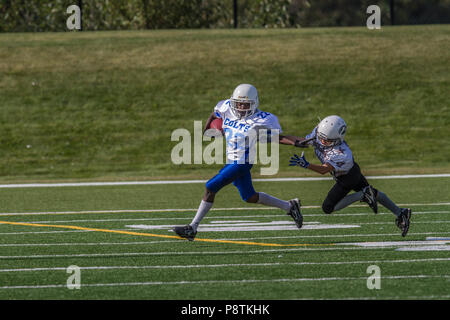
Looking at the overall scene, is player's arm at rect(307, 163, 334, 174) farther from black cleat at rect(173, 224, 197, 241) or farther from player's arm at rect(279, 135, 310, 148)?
black cleat at rect(173, 224, 197, 241)

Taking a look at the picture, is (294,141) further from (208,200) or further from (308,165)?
(208,200)

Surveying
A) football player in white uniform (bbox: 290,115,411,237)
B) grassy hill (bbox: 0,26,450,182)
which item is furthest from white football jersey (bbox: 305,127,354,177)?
grassy hill (bbox: 0,26,450,182)

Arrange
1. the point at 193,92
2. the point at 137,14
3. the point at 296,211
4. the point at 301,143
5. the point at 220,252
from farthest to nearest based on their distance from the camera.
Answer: the point at 137,14, the point at 193,92, the point at 296,211, the point at 301,143, the point at 220,252

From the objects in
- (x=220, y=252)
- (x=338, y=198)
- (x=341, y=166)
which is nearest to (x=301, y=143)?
(x=341, y=166)

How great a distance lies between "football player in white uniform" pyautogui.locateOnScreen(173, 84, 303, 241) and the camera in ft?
32.8

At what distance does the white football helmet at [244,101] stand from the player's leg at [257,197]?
0.73 meters

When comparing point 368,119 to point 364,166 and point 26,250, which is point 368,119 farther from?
point 26,250

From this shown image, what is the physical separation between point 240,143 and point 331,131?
3.54ft

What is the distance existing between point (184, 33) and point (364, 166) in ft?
39.2

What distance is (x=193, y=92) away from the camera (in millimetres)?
27766

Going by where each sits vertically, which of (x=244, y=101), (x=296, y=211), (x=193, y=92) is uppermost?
(x=193, y=92)

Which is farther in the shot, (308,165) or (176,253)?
(308,165)
